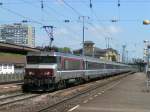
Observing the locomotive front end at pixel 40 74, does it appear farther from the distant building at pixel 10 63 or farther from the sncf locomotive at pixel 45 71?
the distant building at pixel 10 63

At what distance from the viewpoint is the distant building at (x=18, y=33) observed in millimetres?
71500

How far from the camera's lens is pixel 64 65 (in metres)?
35.7

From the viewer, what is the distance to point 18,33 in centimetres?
7581

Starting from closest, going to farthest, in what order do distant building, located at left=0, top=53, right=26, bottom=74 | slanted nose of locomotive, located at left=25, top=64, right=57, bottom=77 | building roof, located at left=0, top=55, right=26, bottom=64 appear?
1. slanted nose of locomotive, located at left=25, top=64, right=57, bottom=77
2. distant building, located at left=0, top=53, right=26, bottom=74
3. building roof, located at left=0, top=55, right=26, bottom=64

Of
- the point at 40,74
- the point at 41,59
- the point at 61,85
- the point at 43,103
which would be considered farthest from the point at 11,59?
the point at 43,103

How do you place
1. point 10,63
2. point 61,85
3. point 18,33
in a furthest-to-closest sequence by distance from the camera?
point 18,33 < point 10,63 < point 61,85

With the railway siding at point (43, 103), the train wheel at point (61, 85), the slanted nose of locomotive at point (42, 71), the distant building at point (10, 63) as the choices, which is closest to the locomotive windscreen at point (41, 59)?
the slanted nose of locomotive at point (42, 71)

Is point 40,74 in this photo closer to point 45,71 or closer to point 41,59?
point 45,71

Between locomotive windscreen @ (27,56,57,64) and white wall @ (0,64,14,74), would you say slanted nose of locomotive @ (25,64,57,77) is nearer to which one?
locomotive windscreen @ (27,56,57,64)

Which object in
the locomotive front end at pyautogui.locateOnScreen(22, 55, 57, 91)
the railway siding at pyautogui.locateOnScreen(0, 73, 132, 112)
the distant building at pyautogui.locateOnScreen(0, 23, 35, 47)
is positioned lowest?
the railway siding at pyautogui.locateOnScreen(0, 73, 132, 112)

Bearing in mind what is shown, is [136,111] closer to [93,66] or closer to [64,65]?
[64,65]

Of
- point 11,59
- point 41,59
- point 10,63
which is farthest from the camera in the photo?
point 11,59

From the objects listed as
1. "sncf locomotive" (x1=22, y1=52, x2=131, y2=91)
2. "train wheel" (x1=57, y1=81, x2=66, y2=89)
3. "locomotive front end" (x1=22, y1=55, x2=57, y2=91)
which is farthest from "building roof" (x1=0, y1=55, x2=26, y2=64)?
"locomotive front end" (x1=22, y1=55, x2=57, y2=91)

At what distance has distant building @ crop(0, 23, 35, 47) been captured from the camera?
71500 mm
